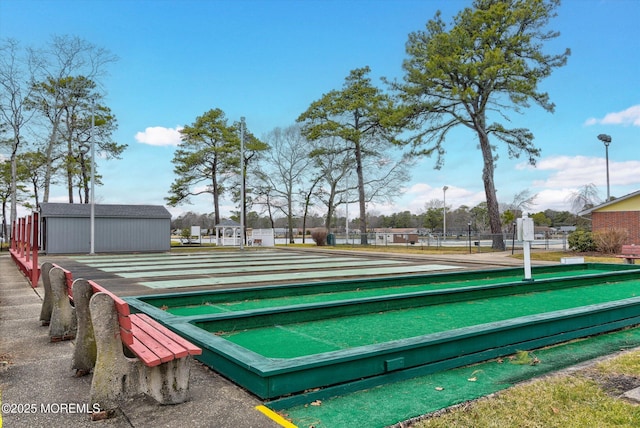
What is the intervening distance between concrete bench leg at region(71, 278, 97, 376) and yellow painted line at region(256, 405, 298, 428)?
1792 millimetres

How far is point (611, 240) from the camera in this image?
67.3 ft

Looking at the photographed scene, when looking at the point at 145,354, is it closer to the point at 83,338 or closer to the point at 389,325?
the point at 83,338

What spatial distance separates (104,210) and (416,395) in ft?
91.0

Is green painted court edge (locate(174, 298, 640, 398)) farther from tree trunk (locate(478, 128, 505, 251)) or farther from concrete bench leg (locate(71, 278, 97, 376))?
tree trunk (locate(478, 128, 505, 251))

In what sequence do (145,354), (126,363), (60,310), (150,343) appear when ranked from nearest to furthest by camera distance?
(145,354), (126,363), (150,343), (60,310)

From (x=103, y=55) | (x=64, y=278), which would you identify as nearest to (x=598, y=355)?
(x=64, y=278)

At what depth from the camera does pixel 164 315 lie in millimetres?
5328

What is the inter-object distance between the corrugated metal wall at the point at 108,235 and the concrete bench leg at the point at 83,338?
80.5 feet

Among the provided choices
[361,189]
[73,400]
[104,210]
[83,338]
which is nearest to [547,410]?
[73,400]

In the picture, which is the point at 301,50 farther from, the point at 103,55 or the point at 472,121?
the point at 103,55

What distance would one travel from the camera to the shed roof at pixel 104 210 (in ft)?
83.8

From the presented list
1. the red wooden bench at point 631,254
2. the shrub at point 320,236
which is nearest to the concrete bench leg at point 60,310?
the red wooden bench at point 631,254

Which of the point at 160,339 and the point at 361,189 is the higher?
the point at 361,189

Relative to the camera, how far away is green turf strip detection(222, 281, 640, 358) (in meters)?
4.82
